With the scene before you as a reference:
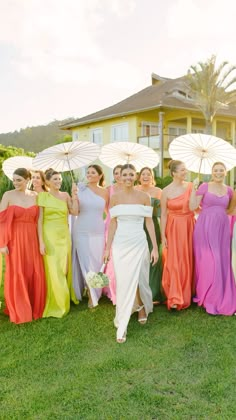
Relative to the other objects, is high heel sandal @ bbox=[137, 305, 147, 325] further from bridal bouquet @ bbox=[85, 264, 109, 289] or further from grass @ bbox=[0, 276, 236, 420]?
bridal bouquet @ bbox=[85, 264, 109, 289]

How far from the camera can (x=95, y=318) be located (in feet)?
19.6

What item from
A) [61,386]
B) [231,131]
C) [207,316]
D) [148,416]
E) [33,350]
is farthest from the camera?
[231,131]

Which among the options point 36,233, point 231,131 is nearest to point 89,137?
point 231,131

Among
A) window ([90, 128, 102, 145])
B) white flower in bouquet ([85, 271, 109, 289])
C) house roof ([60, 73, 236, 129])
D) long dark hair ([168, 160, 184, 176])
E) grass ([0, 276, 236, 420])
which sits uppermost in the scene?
house roof ([60, 73, 236, 129])

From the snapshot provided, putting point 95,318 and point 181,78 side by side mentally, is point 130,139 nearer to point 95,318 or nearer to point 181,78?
point 181,78

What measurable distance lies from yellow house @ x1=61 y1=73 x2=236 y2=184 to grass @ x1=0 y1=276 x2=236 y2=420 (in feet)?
71.5

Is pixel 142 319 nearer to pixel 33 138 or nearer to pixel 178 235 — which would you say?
pixel 178 235

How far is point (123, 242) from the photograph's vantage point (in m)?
5.41

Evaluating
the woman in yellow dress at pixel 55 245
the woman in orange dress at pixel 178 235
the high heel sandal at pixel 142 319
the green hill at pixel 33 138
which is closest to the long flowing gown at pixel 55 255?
the woman in yellow dress at pixel 55 245

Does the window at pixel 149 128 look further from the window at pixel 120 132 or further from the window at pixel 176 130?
the window at pixel 120 132

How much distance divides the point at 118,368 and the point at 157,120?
25885 mm

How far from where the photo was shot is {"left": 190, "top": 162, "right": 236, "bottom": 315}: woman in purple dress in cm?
603

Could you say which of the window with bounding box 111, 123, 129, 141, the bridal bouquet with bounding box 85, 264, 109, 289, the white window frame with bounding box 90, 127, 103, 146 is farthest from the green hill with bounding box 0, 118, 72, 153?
the bridal bouquet with bounding box 85, 264, 109, 289

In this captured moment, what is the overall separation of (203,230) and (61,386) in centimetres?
308
